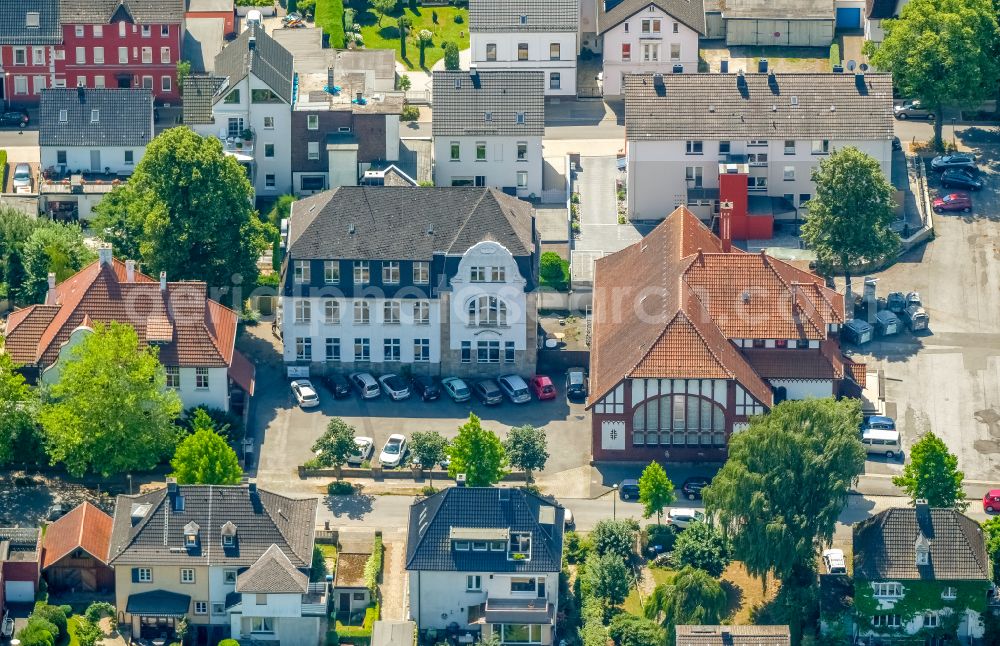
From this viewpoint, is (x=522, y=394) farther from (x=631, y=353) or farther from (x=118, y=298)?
(x=118, y=298)

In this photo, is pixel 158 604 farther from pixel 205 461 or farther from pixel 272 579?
pixel 205 461

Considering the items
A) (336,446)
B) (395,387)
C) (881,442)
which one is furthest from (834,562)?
(395,387)

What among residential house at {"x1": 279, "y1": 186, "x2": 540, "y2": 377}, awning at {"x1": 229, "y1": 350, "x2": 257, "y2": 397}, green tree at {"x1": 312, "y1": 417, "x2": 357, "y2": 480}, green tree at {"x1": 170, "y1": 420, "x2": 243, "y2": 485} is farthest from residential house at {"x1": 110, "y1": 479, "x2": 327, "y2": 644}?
residential house at {"x1": 279, "y1": 186, "x2": 540, "y2": 377}

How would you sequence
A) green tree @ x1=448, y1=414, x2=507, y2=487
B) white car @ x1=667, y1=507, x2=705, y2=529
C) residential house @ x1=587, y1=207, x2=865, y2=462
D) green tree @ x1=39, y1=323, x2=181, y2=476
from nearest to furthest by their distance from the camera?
green tree @ x1=39, y1=323, x2=181, y2=476, green tree @ x1=448, y1=414, x2=507, y2=487, white car @ x1=667, y1=507, x2=705, y2=529, residential house @ x1=587, y1=207, x2=865, y2=462

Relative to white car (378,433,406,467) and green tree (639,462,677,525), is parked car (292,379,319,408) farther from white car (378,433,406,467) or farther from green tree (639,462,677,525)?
green tree (639,462,677,525)

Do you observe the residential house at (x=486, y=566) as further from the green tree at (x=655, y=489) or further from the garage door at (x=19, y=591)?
the garage door at (x=19, y=591)

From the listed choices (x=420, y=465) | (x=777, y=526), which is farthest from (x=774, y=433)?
(x=420, y=465)
